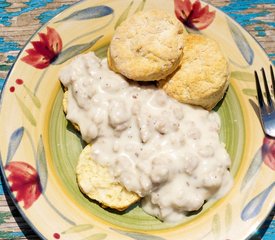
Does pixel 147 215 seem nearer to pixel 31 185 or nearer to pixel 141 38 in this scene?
pixel 31 185

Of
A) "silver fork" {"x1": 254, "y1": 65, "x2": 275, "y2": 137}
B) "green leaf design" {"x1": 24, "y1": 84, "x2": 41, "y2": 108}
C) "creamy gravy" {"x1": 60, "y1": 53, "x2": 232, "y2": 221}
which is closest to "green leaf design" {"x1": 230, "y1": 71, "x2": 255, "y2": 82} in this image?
"silver fork" {"x1": 254, "y1": 65, "x2": 275, "y2": 137}

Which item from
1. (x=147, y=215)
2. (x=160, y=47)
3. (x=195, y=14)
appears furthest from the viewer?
(x=195, y=14)

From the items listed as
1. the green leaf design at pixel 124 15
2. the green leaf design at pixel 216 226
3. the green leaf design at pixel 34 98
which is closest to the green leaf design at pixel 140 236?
the green leaf design at pixel 216 226

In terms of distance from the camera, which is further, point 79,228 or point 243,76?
point 243,76

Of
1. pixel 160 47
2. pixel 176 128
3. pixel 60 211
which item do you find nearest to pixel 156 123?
pixel 176 128

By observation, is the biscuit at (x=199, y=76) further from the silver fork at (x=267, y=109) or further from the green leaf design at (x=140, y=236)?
the green leaf design at (x=140, y=236)

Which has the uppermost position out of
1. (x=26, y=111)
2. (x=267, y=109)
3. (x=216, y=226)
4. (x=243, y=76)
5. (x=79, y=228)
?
(x=26, y=111)

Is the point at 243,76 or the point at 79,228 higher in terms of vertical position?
the point at 243,76

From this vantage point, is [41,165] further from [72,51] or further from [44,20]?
[44,20]

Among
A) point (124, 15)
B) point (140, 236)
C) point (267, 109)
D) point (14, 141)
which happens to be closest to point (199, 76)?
point (267, 109)
